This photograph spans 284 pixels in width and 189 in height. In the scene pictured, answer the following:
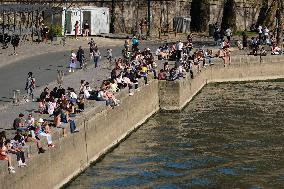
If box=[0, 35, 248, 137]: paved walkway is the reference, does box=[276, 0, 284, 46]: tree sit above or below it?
above

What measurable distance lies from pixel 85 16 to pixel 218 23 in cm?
1474

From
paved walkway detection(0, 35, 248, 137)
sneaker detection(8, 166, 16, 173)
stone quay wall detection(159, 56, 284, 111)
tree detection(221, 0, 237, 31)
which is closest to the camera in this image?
sneaker detection(8, 166, 16, 173)

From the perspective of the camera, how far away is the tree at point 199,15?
282 feet

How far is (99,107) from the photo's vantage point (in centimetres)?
4534

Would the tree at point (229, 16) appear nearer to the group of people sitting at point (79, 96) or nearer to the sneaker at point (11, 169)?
the group of people sitting at point (79, 96)

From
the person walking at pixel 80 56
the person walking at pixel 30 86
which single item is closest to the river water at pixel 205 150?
the person walking at pixel 30 86

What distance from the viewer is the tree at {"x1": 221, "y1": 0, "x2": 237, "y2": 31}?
85.9 m

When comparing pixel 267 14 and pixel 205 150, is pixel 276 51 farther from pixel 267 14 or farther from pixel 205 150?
pixel 205 150

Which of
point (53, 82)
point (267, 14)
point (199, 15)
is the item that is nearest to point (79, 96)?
point (53, 82)

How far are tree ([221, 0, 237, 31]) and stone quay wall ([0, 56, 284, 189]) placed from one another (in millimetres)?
12044

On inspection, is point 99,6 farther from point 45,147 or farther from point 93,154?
point 45,147

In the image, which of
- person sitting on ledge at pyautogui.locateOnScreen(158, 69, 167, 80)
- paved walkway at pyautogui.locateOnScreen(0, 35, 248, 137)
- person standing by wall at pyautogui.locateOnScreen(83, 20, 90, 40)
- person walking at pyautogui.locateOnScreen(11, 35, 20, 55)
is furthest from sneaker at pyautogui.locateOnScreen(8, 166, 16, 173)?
person standing by wall at pyautogui.locateOnScreen(83, 20, 90, 40)

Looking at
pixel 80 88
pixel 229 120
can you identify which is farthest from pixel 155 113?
pixel 80 88

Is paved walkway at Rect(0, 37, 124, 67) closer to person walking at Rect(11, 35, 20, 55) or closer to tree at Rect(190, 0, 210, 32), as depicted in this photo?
person walking at Rect(11, 35, 20, 55)
